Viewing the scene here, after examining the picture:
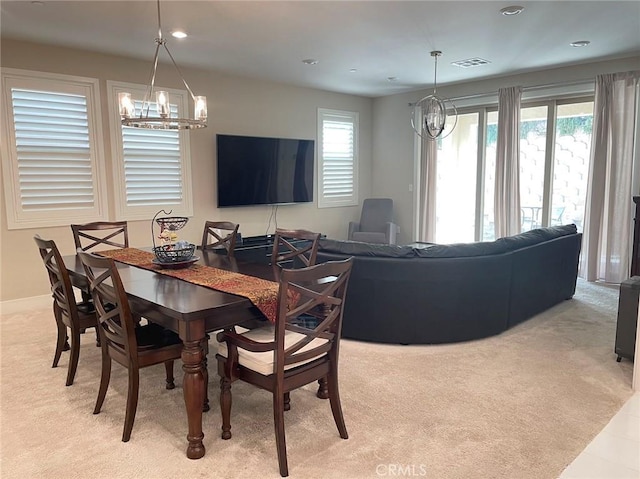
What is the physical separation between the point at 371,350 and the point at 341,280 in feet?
5.08

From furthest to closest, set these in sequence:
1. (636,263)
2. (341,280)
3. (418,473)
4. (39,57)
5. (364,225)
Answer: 1. (364,225)
2. (636,263)
3. (39,57)
4. (341,280)
5. (418,473)

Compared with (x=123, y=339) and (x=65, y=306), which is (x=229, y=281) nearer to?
(x=123, y=339)

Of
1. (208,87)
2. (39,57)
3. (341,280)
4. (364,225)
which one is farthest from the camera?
(364,225)

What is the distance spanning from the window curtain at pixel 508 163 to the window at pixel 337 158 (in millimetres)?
2402

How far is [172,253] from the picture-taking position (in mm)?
3092

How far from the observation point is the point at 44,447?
242 centimetres

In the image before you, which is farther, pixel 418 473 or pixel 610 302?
pixel 610 302

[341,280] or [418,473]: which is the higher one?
[341,280]

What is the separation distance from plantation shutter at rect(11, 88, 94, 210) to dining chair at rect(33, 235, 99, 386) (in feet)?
6.54

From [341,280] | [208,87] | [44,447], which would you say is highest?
[208,87]

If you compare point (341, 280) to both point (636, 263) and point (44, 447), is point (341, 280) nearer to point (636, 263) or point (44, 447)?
point (44, 447)

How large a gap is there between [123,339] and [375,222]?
5516 millimetres

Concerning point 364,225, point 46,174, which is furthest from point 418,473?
point 364,225

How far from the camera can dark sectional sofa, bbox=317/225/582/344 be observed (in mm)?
3621
